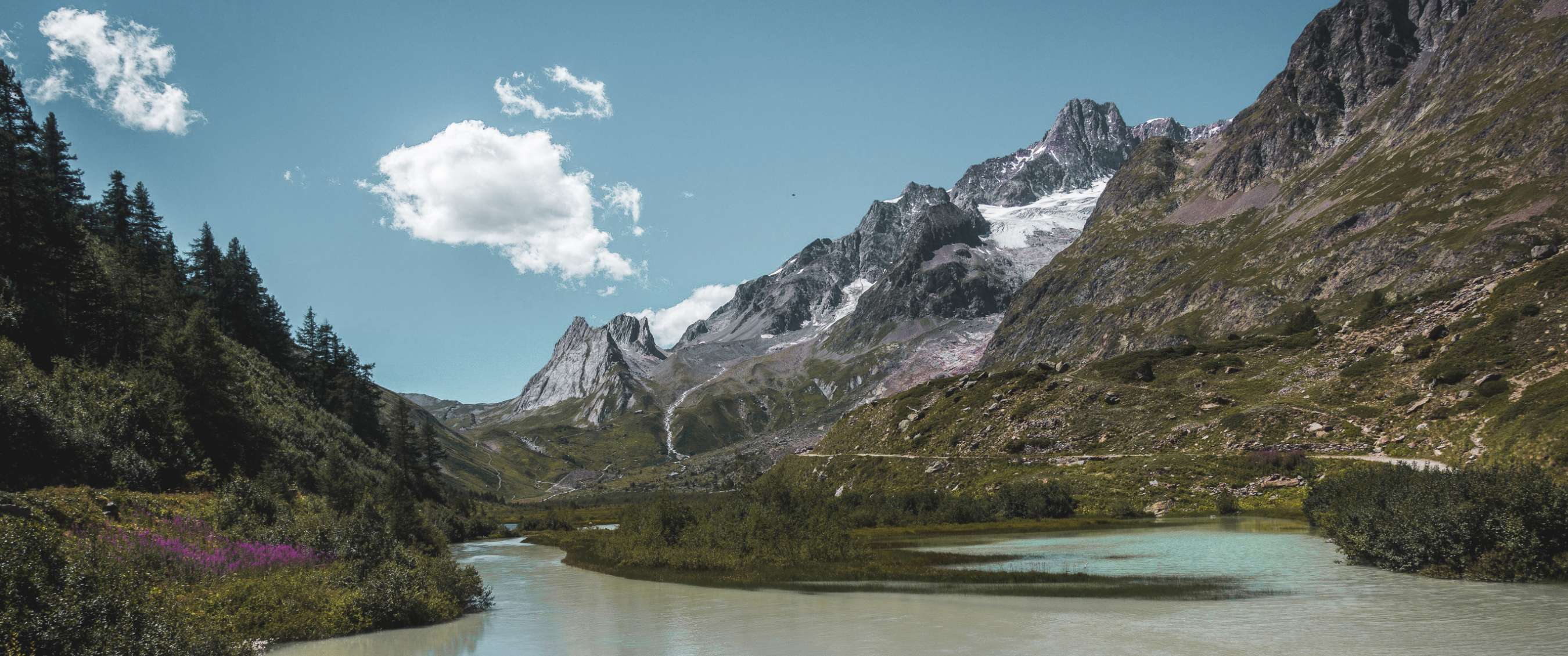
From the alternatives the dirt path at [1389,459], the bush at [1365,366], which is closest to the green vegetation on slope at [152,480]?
the dirt path at [1389,459]

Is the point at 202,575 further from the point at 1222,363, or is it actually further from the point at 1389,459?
the point at 1222,363

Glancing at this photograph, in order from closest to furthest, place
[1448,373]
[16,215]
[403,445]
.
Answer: [16,215], [1448,373], [403,445]

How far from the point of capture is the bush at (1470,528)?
32406 mm

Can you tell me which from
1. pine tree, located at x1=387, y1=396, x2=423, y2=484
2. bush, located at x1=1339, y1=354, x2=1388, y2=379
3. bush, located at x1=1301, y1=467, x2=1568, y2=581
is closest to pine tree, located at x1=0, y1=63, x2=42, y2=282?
pine tree, located at x1=387, y1=396, x2=423, y2=484

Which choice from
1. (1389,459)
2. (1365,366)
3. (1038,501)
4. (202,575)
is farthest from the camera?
(1365,366)

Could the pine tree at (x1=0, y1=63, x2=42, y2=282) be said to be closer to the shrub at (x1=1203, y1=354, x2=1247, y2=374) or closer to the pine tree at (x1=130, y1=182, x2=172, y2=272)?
the pine tree at (x1=130, y1=182, x2=172, y2=272)

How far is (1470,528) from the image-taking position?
34.3m

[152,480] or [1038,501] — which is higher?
[152,480]

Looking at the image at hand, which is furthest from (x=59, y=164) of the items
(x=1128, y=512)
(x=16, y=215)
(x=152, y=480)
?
(x=1128, y=512)

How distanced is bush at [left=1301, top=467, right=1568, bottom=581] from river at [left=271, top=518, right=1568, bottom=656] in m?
1.38

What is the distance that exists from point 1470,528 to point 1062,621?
20.8 m

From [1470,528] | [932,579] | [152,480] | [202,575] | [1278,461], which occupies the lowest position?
[932,579]

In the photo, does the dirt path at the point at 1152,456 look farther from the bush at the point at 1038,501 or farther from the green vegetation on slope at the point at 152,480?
the green vegetation on slope at the point at 152,480

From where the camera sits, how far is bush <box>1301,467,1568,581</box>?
32406 millimetres
